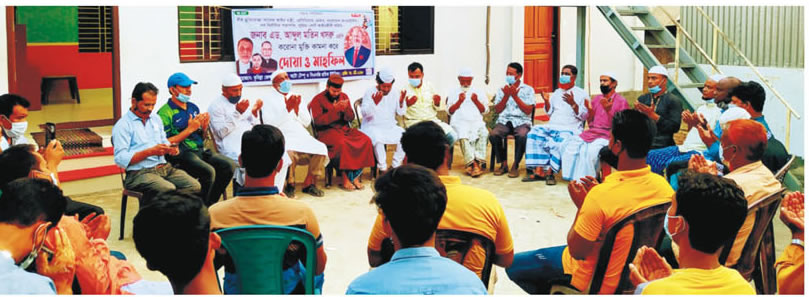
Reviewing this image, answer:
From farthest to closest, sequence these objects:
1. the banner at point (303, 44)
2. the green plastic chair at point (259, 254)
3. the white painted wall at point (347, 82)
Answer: the banner at point (303, 44), the white painted wall at point (347, 82), the green plastic chair at point (259, 254)

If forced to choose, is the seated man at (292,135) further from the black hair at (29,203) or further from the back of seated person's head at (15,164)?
the black hair at (29,203)

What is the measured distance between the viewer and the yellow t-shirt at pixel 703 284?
2209 millimetres

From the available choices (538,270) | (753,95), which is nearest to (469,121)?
(753,95)

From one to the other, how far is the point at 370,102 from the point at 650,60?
2.96m

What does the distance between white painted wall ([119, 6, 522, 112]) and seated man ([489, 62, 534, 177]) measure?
62.9 inches

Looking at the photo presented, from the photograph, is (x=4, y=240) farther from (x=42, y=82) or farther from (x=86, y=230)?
(x=42, y=82)

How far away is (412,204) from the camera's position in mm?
2320

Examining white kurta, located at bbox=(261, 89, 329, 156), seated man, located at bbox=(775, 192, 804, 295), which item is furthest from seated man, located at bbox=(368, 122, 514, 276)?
white kurta, located at bbox=(261, 89, 329, 156)

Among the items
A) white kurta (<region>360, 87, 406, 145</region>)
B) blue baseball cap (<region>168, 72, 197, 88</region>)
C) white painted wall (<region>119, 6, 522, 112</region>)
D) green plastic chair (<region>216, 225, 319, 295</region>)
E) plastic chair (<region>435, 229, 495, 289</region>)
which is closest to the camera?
green plastic chair (<region>216, 225, 319, 295</region>)

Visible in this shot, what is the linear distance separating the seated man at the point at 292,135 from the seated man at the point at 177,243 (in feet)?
16.0

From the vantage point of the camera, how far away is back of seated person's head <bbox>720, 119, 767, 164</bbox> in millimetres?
3652

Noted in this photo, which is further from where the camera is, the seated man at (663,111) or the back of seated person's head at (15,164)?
the seated man at (663,111)

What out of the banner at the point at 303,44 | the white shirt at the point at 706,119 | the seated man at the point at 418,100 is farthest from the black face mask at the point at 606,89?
the banner at the point at 303,44

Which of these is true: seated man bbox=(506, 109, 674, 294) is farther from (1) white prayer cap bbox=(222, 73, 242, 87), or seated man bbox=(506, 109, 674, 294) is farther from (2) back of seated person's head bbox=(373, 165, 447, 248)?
(1) white prayer cap bbox=(222, 73, 242, 87)
